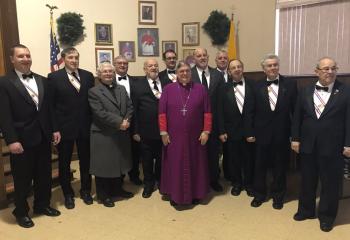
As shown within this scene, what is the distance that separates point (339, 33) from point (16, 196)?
502cm

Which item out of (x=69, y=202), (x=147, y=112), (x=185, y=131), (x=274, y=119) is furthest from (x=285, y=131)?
(x=69, y=202)

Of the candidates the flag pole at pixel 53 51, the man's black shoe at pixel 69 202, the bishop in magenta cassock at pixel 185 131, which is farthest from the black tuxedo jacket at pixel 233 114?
the flag pole at pixel 53 51

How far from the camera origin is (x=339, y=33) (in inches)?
211

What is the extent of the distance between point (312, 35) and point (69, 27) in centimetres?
401

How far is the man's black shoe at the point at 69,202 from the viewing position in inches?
139

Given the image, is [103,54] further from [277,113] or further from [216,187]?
[277,113]

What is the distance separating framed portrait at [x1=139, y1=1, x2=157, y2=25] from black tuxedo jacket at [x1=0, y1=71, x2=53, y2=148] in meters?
3.41

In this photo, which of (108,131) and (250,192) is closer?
(108,131)

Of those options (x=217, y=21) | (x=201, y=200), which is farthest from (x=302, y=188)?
(x=217, y=21)

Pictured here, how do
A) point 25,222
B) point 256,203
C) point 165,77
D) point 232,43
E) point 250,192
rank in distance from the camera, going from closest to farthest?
point 25,222, point 256,203, point 250,192, point 165,77, point 232,43

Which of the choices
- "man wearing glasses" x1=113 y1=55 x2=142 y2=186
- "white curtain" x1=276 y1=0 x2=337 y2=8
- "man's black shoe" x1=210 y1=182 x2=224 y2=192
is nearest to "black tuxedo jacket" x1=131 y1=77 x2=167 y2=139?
"man wearing glasses" x1=113 y1=55 x2=142 y2=186

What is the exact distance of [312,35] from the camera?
5668mm

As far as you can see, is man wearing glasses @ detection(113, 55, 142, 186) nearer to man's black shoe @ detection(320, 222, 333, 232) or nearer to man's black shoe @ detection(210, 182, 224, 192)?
man's black shoe @ detection(210, 182, 224, 192)

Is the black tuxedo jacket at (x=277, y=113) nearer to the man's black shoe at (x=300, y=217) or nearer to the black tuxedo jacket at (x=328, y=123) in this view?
the black tuxedo jacket at (x=328, y=123)
